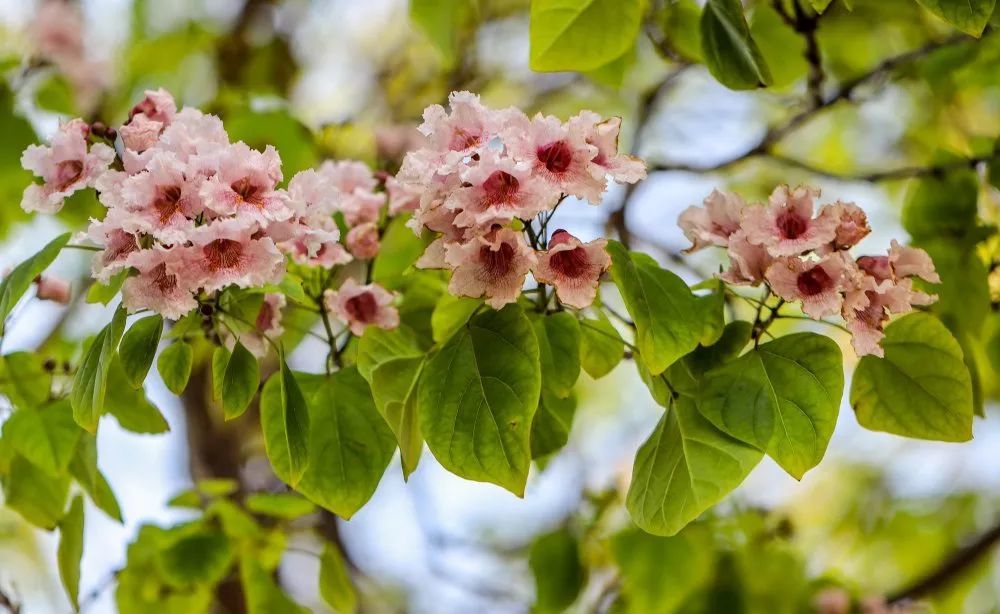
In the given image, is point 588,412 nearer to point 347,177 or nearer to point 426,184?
point 347,177

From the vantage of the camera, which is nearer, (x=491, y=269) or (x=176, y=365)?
(x=491, y=269)

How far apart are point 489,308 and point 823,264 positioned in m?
0.21

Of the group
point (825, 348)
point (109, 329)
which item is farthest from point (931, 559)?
point (109, 329)

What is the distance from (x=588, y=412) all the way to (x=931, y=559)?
79 cm

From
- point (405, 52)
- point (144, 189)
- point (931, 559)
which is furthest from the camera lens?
point (405, 52)

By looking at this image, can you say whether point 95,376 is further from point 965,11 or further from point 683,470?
point 965,11

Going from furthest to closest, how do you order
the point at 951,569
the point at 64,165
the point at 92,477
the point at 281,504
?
the point at 951,569, the point at 281,504, the point at 92,477, the point at 64,165

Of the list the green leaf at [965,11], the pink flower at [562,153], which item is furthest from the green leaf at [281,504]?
the green leaf at [965,11]

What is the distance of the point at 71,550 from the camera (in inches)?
33.4

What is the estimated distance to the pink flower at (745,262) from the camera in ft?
2.12

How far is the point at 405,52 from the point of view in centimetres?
210

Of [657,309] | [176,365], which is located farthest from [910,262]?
[176,365]

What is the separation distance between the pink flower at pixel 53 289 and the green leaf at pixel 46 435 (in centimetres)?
10

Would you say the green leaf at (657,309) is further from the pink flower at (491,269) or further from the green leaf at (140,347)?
the green leaf at (140,347)
